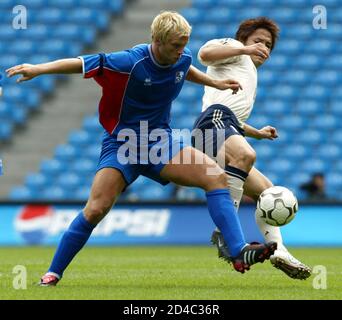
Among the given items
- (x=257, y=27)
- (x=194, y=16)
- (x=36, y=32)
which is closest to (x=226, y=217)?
(x=257, y=27)

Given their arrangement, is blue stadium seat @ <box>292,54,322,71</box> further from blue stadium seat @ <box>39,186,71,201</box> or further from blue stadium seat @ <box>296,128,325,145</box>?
blue stadium seat @ <box>39,186,71,201</box>

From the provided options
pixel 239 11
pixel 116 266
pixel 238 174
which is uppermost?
pixel 239 11

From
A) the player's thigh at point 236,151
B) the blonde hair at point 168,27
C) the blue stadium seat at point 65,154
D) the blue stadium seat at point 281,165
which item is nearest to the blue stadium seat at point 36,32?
the blue stadium seat at point 65,154

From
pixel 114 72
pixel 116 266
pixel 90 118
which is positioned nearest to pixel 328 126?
pixel 90 118

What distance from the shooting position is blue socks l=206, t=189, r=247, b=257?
258 inches

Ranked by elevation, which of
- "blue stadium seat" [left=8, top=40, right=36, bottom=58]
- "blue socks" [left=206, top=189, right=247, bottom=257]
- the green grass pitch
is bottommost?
the green grass pitch

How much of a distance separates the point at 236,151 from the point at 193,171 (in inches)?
36.3

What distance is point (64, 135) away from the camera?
18.3 m

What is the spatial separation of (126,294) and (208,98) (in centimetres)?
239

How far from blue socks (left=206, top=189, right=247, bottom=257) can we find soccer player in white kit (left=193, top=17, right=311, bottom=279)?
0.50 metres

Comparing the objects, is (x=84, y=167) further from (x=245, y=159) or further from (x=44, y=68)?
(x=44, y=68)

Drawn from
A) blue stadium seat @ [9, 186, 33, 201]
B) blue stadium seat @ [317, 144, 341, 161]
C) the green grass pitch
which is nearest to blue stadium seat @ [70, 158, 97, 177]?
blue stadium seat @ [9, 186, 33, 201]

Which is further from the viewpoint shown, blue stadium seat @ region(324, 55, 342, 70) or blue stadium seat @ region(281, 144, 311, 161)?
blue stadium seat @ region(324, 55, 342, 70)
